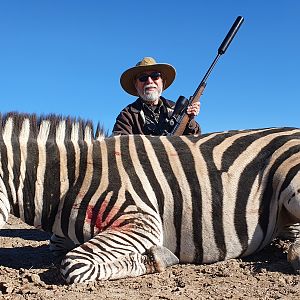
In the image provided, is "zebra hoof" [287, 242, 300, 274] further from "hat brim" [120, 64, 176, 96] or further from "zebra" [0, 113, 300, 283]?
"hat brim" [120, 64, 176, 96]

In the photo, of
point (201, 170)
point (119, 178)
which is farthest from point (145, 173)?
point (201, 170)

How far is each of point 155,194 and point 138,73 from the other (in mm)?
3428

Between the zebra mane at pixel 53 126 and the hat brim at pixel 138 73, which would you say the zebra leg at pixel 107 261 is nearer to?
the zebra mane at pixel 53 126

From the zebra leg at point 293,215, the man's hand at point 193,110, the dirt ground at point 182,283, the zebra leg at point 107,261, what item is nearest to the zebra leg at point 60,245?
A: the dirt ground at point 182,283

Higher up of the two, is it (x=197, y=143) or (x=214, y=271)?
(x=197, y=143)

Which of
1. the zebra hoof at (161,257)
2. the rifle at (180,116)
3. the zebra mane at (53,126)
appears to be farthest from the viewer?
the rifle at (180,116)

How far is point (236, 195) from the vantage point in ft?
12.3

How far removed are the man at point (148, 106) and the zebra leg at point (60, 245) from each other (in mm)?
2234

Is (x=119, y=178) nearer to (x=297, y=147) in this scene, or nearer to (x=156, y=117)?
(x=297, y=147)

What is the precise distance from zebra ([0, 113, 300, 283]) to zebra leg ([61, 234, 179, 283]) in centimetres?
2

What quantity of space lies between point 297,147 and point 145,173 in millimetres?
1285

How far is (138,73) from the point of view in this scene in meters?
6.82

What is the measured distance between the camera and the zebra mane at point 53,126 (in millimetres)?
3953

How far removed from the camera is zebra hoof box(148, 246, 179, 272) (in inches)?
139
